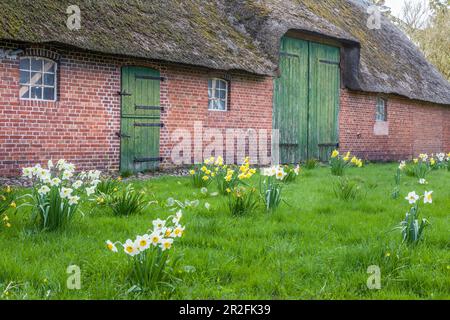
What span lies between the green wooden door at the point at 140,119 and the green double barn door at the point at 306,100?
373 centimetres

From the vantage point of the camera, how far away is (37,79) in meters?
8.95

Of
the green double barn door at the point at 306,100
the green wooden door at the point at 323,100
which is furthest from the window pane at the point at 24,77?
the green wooden door at the point at 323,100

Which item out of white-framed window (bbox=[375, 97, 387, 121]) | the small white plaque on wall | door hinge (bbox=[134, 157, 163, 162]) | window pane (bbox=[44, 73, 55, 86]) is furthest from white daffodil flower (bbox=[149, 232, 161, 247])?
white-framed window (bbox=[375, 97, 387, 121])

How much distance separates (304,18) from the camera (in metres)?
13.4

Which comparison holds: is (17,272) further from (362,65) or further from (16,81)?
(362,65)

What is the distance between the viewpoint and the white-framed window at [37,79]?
8773mm

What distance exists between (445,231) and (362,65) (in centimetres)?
1118

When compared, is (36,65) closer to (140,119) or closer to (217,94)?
(140,119)

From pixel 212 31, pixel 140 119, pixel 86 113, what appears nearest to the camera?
pixel 86 113

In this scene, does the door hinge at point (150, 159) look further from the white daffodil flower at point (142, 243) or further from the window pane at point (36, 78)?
the white daffodil flower at point (142, 243)

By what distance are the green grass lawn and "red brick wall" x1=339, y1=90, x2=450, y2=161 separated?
975 centimetres

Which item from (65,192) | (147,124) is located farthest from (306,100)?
(65,192)

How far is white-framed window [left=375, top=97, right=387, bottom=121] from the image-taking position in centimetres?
1681

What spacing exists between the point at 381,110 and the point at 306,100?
404cm
